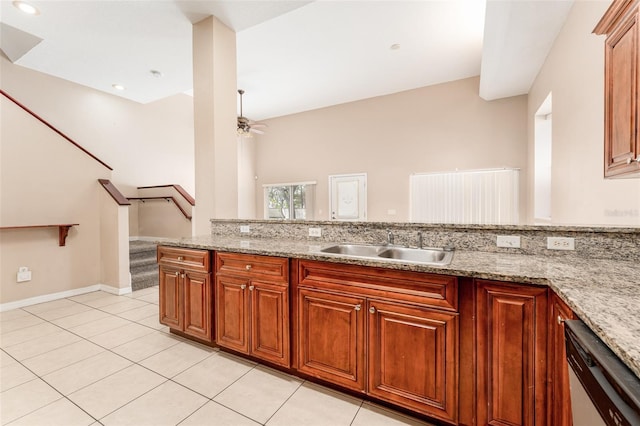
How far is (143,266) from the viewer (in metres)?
4.38

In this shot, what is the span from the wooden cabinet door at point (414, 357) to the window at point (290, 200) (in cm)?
540

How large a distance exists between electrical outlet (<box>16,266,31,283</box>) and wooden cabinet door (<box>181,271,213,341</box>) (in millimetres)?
2454

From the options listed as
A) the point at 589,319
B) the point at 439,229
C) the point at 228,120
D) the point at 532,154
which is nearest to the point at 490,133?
the point at 532,154

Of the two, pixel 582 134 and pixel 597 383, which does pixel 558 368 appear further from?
pixel 582 134

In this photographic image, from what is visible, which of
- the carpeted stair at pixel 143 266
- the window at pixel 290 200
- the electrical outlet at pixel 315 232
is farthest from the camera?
the window at pixel 290 200

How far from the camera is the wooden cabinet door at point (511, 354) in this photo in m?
1.23

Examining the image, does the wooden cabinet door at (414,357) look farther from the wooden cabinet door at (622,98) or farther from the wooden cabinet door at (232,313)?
the wooden cabinet door at (622,98)

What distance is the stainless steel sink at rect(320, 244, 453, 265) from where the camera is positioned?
1887 millimetres

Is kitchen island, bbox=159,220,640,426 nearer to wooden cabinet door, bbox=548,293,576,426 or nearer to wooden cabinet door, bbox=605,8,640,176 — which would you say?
wooden cabinet door, bbox=548,293,576,426

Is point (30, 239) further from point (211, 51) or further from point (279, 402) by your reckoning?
point (279, 402)

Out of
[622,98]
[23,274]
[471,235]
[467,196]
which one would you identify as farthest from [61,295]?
[467,196]

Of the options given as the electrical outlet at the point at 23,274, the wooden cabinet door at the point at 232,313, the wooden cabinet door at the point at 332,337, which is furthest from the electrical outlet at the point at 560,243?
the electrical outlet at the point at 23,274

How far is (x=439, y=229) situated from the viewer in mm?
1959

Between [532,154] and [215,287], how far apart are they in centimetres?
501
